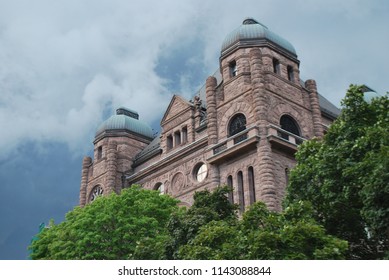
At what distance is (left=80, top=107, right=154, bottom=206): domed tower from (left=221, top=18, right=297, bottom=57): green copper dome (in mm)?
14718

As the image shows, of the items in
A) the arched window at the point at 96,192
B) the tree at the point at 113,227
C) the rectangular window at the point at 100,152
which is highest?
the rectangular window at the point at 100,152

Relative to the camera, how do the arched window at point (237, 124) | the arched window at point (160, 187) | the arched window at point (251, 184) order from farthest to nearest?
the arched window at point (160, 187)
the arched window at point (237, 124)
the arched window at point (251, 184)

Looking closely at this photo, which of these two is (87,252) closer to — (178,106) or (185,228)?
(185,228)

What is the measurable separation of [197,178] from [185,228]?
21.2 m

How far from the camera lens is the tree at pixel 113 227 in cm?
3116

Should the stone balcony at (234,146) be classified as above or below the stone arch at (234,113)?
below

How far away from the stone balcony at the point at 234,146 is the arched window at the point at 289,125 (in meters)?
3.39

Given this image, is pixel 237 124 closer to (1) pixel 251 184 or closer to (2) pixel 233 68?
(1) pixel 251 184

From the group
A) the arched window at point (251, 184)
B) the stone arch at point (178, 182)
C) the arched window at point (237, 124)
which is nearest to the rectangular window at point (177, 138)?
the stone arch at point (178, 182)

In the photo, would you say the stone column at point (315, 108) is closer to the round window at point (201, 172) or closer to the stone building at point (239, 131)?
the stone building at point (239, 131)

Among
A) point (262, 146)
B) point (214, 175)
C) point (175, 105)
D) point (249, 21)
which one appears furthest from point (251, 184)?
point (249, 21)

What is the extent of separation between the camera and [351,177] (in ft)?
64.6

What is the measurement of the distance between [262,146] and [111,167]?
1808 centimetres

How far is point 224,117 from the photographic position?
1634 inches
